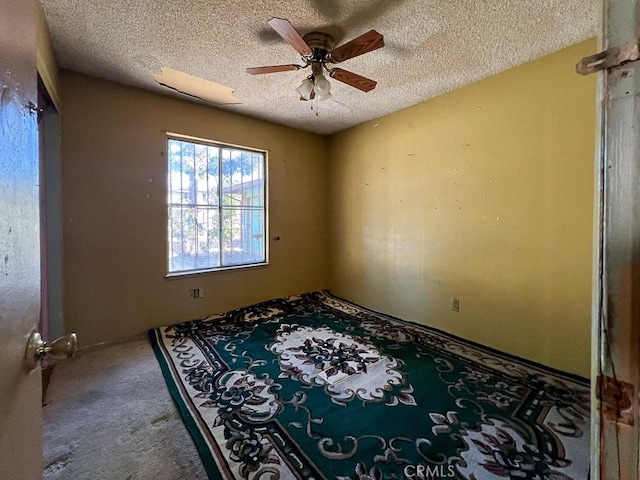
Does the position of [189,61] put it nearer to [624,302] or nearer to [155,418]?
[155,418]

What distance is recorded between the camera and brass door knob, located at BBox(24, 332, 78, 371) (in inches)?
24.9

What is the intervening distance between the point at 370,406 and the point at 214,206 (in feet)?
9.30

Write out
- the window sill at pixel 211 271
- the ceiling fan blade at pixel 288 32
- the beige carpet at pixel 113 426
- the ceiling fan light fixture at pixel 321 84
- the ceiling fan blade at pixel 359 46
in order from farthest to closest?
the window sill at pixel 211 271, the ceiling fan light fixture at pixel 321 84, the ceiling fan blade at pixel 359 46, the ceiling fan blade at pixel 288 32, the beige carpet at pixel 113 426

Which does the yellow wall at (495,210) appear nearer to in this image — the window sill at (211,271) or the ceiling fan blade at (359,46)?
the ceiling fan blade at (359,46)

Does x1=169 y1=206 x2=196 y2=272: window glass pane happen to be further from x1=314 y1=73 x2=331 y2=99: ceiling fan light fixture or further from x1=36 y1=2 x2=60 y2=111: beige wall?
x1=314 y1=73 x2=331 y2=99: ceiling fan light fixture

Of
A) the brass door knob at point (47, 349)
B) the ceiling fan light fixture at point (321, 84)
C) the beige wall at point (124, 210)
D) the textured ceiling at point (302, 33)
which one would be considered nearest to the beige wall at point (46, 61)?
the textured ceiling at point (302, 33)

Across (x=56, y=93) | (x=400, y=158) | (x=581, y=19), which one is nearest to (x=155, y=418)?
(x=56, y=93)

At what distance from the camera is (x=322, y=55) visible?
2166 mm

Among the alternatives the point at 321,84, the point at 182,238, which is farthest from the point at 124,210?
the point at 321,84

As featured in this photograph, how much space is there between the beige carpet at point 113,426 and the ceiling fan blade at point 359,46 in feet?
8.47

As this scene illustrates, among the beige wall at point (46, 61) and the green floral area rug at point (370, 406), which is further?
the beige wall at point (46, 61)

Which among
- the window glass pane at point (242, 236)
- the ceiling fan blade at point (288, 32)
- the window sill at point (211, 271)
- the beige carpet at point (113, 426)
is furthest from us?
the window glass pane at point (242, 236)

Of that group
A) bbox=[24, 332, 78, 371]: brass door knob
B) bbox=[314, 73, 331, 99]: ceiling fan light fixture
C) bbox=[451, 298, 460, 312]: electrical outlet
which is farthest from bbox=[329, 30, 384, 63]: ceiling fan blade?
bbox=[451, 298, 460, 312]: electrical outlet

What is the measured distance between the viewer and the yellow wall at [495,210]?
2.20 m
